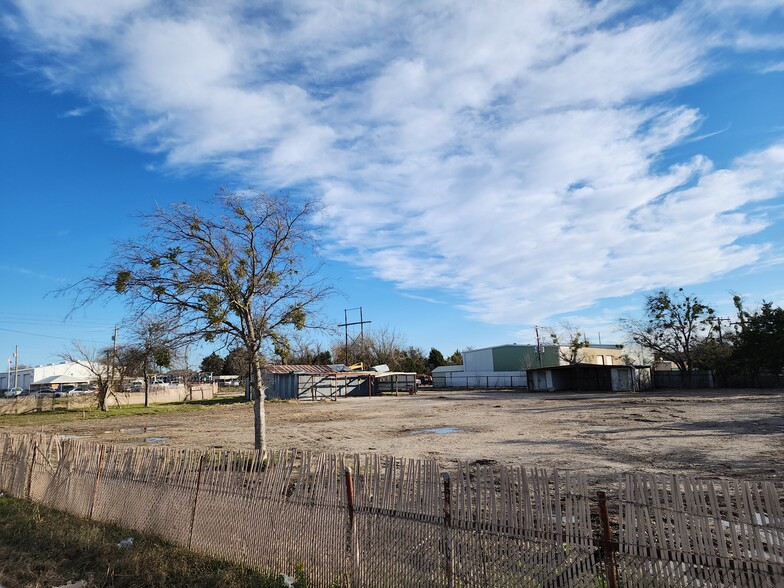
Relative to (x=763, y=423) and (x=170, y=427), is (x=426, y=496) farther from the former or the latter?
(x=170, y=427)

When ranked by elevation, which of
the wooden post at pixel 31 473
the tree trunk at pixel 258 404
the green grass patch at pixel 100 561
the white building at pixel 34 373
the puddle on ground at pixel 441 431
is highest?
the white building at pixel 34 373

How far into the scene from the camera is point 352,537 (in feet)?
17.3

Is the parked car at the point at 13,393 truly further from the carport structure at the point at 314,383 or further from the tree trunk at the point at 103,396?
the carport structure at the point at 314,383

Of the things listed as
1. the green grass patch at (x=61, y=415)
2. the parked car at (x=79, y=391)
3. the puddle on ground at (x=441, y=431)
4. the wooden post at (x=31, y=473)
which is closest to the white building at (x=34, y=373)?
the parked car at (x=79, y=391)

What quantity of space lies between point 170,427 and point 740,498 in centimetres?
2551

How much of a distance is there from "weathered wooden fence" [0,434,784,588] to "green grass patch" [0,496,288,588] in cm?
22

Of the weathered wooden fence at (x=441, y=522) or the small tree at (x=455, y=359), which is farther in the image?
the small tree at (x=455, y=359)

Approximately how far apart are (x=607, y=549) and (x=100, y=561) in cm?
592

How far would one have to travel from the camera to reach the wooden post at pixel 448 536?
15.3 feet

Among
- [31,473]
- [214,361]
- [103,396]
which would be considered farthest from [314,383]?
[31,473]

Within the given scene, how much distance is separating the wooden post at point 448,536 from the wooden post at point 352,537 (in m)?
1.04

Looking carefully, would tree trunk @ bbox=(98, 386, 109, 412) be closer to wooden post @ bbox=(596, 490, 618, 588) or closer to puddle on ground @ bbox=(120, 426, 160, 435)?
puddle on ground @ bbox=(120, 426, 160, 435)

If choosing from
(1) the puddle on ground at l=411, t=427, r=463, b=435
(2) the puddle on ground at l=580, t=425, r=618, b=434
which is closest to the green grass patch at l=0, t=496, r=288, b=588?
(1) the puddle on ground at l=411, t=427, r=463, b=435

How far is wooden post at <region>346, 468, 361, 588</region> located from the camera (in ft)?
17.1
